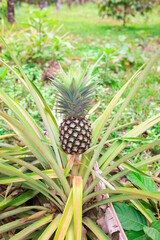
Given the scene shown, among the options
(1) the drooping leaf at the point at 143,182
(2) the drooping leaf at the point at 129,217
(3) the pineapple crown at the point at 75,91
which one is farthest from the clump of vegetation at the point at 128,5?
(2) the drooping leaf at the point at 129,217

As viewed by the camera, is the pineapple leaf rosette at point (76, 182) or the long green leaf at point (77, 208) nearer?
the long green leaf at point (77, 208)

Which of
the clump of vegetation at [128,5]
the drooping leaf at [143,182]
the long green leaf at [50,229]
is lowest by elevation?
the long green leaf at [50,229]

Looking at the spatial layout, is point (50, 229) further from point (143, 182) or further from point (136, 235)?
point (143, 182)

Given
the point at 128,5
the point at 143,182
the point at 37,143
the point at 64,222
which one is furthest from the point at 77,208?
the point at 128,5

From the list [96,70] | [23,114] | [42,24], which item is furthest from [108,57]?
[23,114]

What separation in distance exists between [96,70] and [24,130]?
8.78 feet

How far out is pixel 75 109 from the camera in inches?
49.2

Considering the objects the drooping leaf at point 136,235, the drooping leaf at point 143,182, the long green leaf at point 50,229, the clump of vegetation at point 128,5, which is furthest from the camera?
the clump of vegetation at point 128,5

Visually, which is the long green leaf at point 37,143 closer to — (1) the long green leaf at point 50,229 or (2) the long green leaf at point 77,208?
(2) the long green leaf at point 77,208

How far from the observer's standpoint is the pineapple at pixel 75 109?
122 cm

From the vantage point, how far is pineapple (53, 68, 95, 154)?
122 centimetres

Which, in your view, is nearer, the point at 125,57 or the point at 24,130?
the point at 24,130

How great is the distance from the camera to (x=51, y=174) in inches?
46.9

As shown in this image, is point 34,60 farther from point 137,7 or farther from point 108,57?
point 137,7
